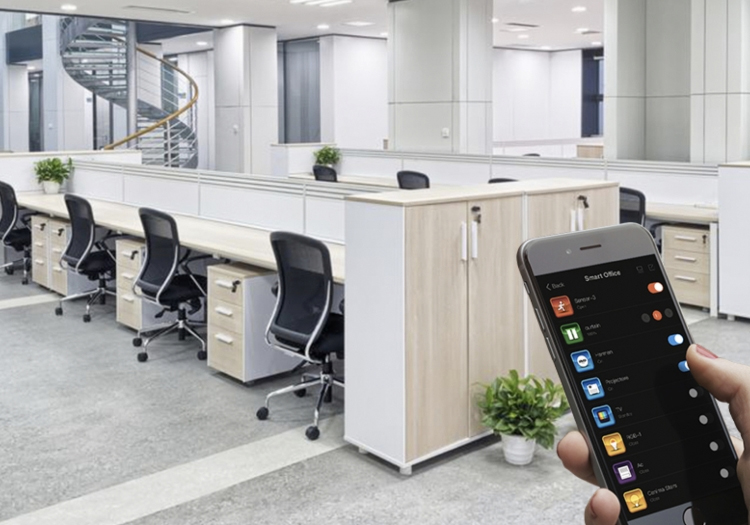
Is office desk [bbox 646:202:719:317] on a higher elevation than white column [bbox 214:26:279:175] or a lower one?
lower

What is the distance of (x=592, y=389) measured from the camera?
0.85m

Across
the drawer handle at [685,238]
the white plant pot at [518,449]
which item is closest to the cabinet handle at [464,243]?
the white plant pot at [518,449]

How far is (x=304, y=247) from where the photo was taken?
3729mm

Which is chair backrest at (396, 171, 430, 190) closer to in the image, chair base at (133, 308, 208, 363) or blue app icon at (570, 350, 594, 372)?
chair base at (133, 308, 208, 363)

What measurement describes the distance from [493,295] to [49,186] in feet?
19.1

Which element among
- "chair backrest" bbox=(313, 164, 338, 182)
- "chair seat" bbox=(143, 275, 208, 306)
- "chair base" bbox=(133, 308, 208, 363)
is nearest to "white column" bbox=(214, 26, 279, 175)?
"chair backrest" bbox=(313, 164, 338, 182)

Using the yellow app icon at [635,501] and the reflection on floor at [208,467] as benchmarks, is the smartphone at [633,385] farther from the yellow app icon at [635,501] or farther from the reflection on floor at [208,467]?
the reflection on floor at [208,467]

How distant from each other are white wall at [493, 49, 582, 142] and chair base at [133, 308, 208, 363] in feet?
41.2

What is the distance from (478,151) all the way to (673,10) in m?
2.86

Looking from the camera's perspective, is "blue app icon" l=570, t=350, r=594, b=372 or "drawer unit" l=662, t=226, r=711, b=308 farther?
"drawer unit" l=662, t=226, r=711, b=308

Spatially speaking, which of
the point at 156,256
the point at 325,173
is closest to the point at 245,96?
the point at 325,173

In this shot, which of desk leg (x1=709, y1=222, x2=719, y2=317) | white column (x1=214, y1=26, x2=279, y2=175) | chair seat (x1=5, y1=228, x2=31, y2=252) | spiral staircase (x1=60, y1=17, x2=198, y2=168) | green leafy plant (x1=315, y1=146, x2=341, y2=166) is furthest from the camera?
→ spiral staircase (x1=60, y1=17, x2=198, y2=168)

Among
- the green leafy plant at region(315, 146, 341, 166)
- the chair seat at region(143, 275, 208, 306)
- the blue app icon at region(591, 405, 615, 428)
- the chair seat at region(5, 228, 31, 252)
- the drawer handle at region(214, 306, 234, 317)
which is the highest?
the green leafy plant at region(315, 146, 341, 166)

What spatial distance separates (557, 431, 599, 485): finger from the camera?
2.74ft
